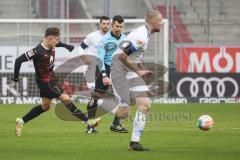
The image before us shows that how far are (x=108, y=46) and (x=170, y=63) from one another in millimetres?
10427

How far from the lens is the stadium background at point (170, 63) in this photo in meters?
15.1

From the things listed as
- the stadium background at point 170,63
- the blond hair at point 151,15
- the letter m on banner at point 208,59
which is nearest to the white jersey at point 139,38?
the blond hair at point 151,15

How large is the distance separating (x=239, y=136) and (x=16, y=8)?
591 inches

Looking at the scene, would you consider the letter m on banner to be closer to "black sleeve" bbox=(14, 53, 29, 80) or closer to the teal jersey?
the teal jersey

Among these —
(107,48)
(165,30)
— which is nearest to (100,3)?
(165,30)

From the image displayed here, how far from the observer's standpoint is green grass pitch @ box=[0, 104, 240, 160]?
11.5 m

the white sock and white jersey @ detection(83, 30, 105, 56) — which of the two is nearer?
the white sock

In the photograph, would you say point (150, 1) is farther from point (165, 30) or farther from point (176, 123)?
Result: point (176, 123)

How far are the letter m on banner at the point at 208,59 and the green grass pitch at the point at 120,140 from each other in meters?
5.76

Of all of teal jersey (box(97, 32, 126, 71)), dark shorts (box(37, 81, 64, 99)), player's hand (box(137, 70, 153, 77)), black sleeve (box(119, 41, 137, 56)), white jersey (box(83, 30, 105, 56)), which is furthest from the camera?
white jersey (box(83, 30, 105, 56))

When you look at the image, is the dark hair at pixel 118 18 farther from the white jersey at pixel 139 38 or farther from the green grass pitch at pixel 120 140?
the white jersey at pixel 139 38

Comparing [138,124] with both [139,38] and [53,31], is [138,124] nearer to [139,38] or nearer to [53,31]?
[139,38]

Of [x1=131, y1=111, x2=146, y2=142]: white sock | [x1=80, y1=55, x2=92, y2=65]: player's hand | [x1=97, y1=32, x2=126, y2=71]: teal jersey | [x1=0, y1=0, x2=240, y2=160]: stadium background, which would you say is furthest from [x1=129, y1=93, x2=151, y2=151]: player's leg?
[x1=80, y1=55, x2=92, y2=65]: player's hand

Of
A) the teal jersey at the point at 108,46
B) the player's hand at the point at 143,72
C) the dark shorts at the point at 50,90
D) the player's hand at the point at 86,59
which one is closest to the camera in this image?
the player's hand at the point at 143,72
